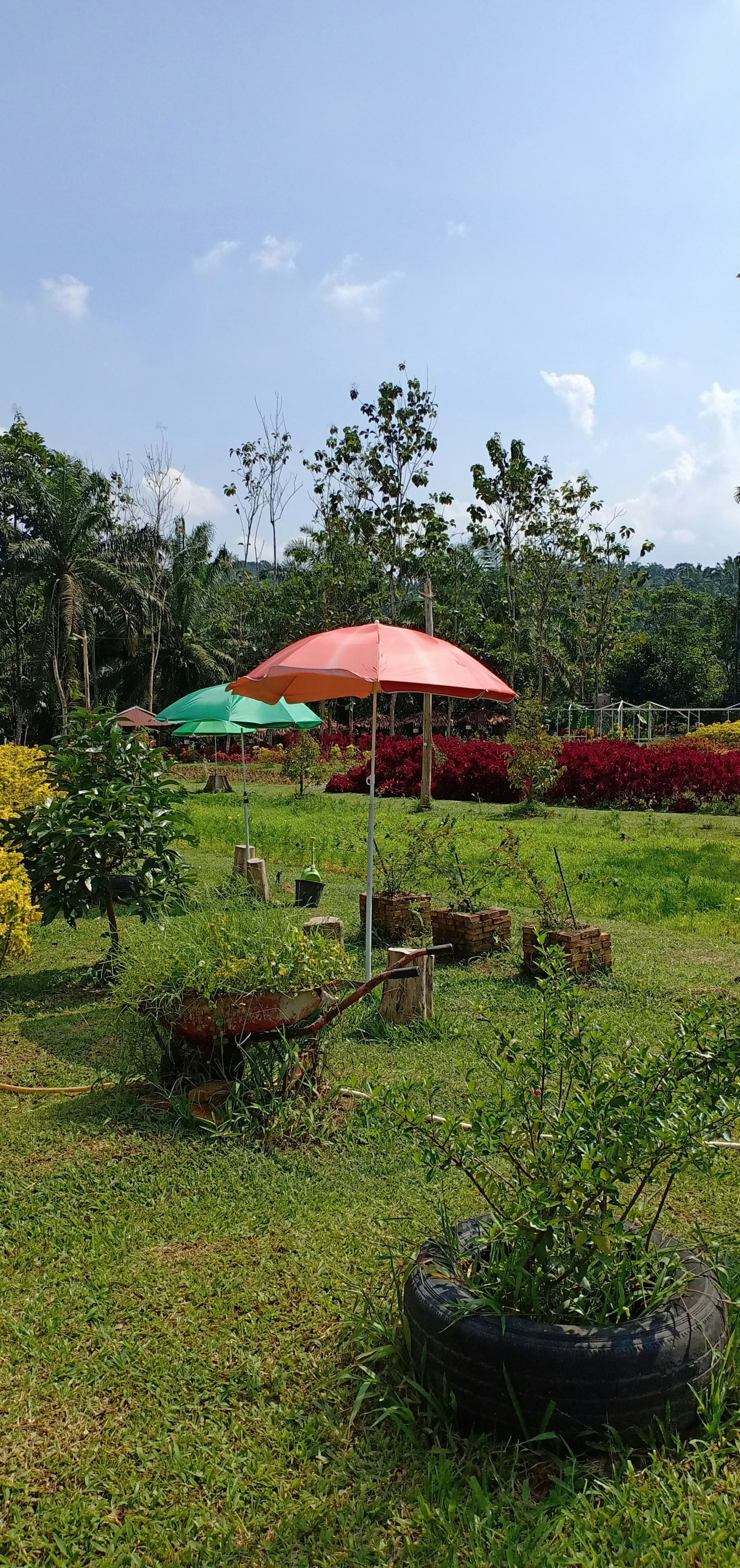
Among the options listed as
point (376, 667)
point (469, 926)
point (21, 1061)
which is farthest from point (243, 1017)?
point (469, 926)

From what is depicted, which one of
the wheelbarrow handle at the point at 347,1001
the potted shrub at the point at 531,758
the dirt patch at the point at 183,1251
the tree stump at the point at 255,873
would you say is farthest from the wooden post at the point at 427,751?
the dirt patch at the point at 183,1251

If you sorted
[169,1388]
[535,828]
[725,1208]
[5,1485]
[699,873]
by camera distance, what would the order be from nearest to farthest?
1. [5,1485]
2. [169,1388]
3. [725,1208]
4. [699,873]
5. [535,828]

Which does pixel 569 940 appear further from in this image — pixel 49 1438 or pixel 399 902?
pixel 49 1438

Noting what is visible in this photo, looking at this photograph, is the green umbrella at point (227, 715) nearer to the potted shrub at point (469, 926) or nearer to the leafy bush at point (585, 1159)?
the potted shrub at point (469, 926)

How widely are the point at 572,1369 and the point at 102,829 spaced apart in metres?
4.03

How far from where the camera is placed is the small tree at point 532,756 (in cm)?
1602

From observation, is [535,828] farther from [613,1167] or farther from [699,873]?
[613,1167]

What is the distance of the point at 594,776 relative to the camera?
16.6 meters

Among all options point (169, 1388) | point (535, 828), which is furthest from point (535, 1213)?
point (535, 828)

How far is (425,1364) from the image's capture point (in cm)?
225

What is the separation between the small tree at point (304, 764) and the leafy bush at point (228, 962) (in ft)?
47.9

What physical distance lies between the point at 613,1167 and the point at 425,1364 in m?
0.63

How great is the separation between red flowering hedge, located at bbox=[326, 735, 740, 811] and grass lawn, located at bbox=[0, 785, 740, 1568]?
11.2 meters

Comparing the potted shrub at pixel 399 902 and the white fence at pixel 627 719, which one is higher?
the white fence at pixel 627 719
